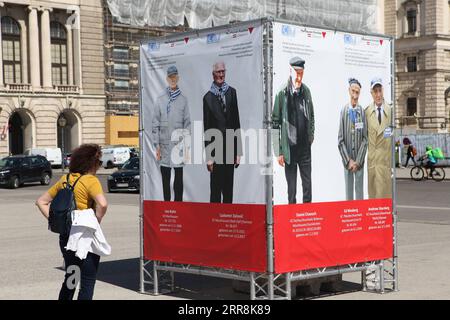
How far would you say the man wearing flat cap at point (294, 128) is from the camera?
876cm

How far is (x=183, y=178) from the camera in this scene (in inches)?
380

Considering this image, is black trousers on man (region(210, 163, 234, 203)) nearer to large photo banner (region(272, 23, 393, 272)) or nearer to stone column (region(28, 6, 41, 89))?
large photo banner (region(272, 23, 393, 272))

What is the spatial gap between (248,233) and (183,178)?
116 centimetres

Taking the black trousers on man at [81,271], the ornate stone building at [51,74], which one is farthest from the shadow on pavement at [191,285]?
the ornate stone building at [51,74]

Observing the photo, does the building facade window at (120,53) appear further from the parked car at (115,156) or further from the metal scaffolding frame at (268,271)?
the metal scaffolding frame at (268,271)

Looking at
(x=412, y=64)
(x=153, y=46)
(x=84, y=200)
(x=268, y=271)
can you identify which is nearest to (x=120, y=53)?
(x=412, y=64)

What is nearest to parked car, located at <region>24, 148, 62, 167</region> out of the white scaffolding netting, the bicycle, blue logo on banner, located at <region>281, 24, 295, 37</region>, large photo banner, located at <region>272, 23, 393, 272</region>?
the white scaffolding netting

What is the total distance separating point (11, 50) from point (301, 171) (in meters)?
57.6

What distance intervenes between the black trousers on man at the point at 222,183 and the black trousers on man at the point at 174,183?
20.0 inches

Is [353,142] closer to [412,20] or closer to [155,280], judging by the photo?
[155,280]

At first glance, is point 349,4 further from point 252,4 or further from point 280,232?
point 280,232

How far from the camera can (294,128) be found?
8.91 meters

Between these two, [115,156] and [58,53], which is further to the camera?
[58,53]

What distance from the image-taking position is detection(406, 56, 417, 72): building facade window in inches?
3506
